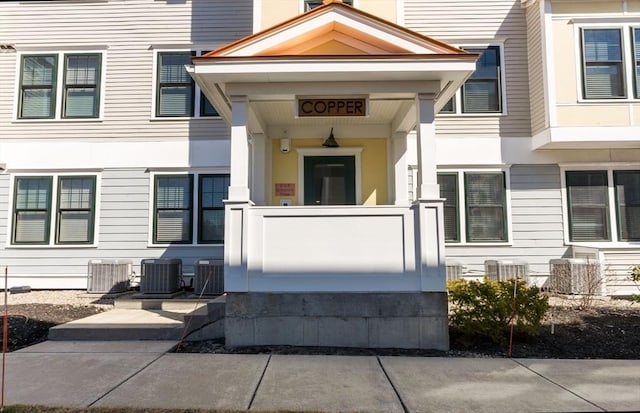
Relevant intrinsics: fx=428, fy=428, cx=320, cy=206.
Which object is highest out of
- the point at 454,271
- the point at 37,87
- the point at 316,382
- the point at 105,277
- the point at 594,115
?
the point at 37,87

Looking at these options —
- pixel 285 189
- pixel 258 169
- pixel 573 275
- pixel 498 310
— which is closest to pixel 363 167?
pixel 285 189

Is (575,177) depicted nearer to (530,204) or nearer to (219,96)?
(530,204)

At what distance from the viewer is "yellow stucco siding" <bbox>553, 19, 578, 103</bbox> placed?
28.8 ft

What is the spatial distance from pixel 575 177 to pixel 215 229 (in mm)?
7940

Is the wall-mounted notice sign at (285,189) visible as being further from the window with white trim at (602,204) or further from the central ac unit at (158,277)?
the window with white trim at (602,204)

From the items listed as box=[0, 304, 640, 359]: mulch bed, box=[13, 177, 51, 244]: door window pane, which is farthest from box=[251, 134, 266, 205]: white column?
box=[13, 177, 51, 244]: door window pane

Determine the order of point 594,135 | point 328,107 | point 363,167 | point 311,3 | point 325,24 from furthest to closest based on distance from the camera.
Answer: point 311,3, point 594,135, point 363,167, point 328,107, point 325,24

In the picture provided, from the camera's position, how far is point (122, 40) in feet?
32.6

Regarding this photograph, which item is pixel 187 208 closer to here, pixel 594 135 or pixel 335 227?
pixel 335 227

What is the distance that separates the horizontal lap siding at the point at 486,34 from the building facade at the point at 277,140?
32 millimetres

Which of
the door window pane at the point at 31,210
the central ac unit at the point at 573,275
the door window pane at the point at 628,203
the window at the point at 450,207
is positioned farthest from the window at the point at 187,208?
the door window pane at the point at 628,203

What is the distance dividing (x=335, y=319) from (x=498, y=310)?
206 centimetres

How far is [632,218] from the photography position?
9.17m

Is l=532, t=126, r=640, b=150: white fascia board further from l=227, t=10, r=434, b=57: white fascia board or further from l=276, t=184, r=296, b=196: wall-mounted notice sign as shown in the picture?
l=276, t=184, r=296, b=196: wall-mounted notice sign
